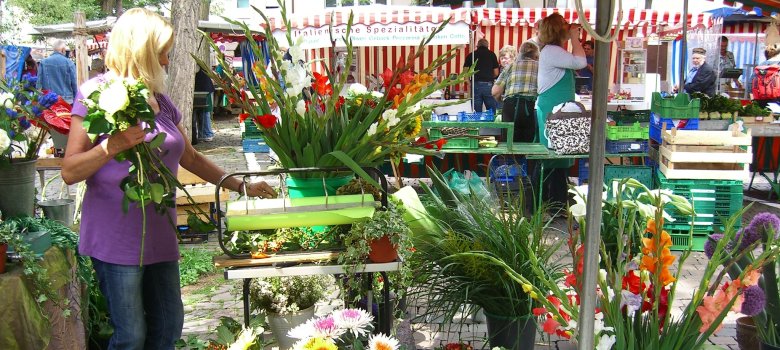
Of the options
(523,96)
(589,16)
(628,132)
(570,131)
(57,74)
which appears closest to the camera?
(570,131)

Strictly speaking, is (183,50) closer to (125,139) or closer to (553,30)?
(553,30)

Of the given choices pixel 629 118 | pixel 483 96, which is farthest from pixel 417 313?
pixel 483 96

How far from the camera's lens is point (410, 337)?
326 centimetres

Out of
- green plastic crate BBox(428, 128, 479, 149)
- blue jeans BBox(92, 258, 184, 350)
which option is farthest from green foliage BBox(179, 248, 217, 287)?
blue jeans BBox(92, 258, 184, 350)

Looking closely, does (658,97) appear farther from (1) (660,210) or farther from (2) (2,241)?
(2) (2,241)

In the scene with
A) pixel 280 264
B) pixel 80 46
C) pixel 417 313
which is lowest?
pixel 417 313

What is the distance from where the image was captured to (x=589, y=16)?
12.0 meters

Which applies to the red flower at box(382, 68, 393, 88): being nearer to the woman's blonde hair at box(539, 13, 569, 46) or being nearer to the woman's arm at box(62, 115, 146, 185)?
the woman's arm at box(62, 115, 146, 185)

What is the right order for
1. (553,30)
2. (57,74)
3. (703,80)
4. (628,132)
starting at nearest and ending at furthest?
(628,132) → (553,30) → (703,80) → (57,74)

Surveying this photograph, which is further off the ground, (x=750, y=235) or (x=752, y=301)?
(x=750, y=235)

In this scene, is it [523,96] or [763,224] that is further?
[523,96]

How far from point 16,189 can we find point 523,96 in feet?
18.0

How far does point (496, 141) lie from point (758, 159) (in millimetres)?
3038

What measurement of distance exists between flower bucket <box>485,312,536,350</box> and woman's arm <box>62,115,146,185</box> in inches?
68.6
